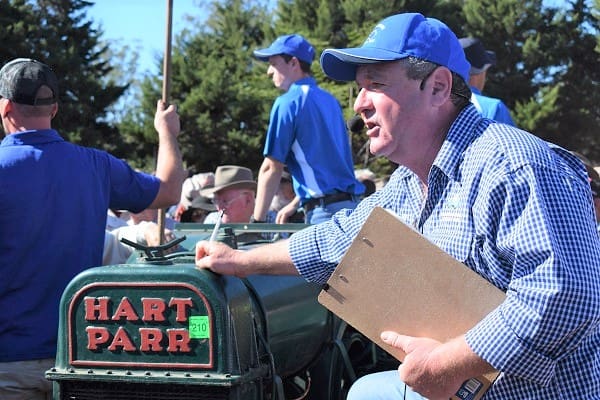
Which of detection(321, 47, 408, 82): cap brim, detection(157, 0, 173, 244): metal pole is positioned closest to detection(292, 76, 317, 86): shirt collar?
detection(157, 0, 173, 244): metal pole

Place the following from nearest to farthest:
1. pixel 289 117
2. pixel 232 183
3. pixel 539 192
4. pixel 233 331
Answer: pixel 539 192 < pixel 233 331 < pixel 289 117 < pixel 232 183

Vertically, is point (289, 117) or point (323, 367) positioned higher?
point (289, 117)

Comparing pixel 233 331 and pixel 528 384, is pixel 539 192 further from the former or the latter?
pixel 233 331

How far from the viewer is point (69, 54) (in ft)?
99.9

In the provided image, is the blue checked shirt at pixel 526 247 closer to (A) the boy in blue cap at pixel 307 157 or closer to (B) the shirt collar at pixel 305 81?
(A) the boy in blue cap at pixel 307 157

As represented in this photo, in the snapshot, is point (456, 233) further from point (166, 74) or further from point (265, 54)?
point (265, 54)

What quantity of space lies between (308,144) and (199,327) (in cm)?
303

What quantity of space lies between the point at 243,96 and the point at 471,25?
9493 mm

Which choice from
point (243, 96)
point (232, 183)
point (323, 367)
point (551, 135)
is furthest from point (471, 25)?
point (323, 367)

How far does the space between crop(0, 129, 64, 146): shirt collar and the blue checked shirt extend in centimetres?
175

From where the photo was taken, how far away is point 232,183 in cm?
616

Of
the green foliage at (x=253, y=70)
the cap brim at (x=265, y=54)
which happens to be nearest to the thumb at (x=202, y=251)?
the cap brim at (x=265, y=54)

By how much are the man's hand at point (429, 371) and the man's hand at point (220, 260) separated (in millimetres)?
703

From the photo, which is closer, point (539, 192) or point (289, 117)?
point (539, 192)
